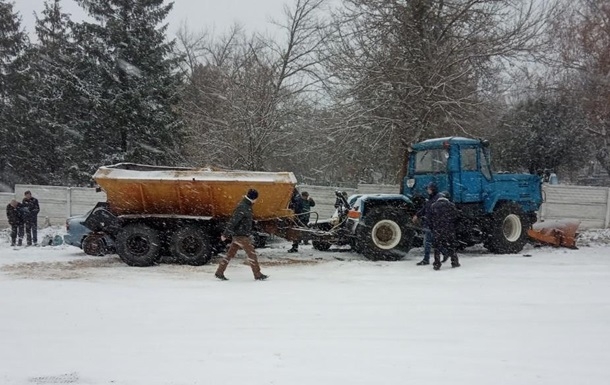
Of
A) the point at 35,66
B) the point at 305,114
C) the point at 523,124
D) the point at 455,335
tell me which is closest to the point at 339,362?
the point at 455,335

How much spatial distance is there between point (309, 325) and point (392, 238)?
5.58m

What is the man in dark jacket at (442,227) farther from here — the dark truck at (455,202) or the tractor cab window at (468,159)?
the tractor cab window at (468,159)

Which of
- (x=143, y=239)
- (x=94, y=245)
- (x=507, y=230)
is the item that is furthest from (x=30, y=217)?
(x=507, y=230)

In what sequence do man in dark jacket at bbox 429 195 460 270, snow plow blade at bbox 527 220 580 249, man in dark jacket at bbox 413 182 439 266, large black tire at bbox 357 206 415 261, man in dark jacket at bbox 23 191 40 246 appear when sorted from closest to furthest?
man in dark jacket at bbox 429 195 460 270 < man in dark jacket at bbox 413 182 439 266 < large black tire at bbox 357 206 415 261 < snow plow blade at bbox 527 220 580 249 < man in dark jacket at bbox 23 191 40 246

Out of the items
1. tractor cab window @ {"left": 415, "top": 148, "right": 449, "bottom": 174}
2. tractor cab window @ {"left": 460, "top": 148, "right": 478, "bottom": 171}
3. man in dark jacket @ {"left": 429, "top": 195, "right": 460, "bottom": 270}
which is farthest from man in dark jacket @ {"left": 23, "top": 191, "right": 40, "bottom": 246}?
tractor cab window @ {"left": 460, "top": 148, "right": 478, "bottom": 171}

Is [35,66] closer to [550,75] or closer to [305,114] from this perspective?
[305,114]

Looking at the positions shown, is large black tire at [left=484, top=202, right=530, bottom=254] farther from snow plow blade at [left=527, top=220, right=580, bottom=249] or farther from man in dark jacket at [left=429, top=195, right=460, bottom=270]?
man in dark jacket at [left=429, top=195, right=460, bottom=270]

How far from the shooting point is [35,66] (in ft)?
94.4

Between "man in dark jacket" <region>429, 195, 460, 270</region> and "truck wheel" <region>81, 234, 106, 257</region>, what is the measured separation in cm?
700

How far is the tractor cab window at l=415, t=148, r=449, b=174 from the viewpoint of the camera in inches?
468

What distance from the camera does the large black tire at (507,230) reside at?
40.1ft

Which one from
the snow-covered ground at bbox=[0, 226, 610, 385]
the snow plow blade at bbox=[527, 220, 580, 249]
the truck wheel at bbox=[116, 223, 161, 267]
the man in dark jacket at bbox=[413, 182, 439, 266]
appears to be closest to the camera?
the snow-covered ground at bbox=[0, 226, 610, 385]

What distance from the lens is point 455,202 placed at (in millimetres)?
11789

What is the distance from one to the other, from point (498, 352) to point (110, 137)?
75.9 feet
